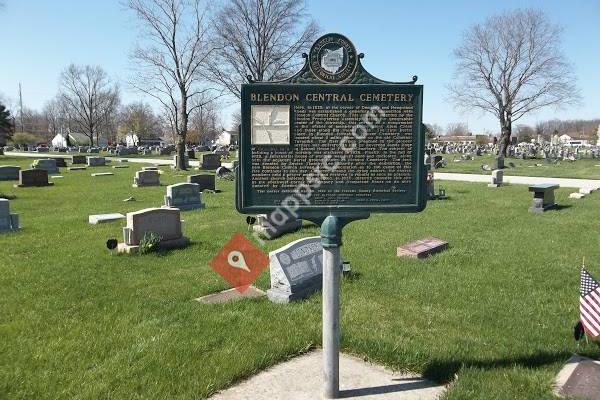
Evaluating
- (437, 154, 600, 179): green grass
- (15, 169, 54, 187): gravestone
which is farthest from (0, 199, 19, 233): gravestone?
(437, 154, 600, 179): green grass

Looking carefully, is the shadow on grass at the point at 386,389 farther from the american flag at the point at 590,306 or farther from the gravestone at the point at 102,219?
the gravestone at the point at 102,219

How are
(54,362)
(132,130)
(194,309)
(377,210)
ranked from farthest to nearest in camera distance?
1. (132,130)
2. (194,309)
3. (54,362)
4. (377,210)

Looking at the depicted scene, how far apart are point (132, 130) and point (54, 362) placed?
97862 millimetres

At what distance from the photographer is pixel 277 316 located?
5801 mm

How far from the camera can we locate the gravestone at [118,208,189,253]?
29.9 feet

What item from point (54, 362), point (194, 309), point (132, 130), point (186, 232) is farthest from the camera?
point (132, 130)

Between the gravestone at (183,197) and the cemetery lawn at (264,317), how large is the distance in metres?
4.14

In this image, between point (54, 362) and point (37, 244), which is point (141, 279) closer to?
point (54, 362)

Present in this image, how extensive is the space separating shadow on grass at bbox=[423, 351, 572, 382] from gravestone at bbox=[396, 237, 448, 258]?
398 cm

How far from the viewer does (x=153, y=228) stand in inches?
367

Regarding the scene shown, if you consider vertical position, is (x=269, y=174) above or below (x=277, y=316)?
above

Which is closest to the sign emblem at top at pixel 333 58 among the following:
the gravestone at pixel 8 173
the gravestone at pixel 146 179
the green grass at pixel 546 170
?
the gravestone at pixel 146 179

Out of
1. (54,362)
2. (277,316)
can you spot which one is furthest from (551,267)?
(54,362)

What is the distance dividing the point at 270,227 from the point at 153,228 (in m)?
2.74
